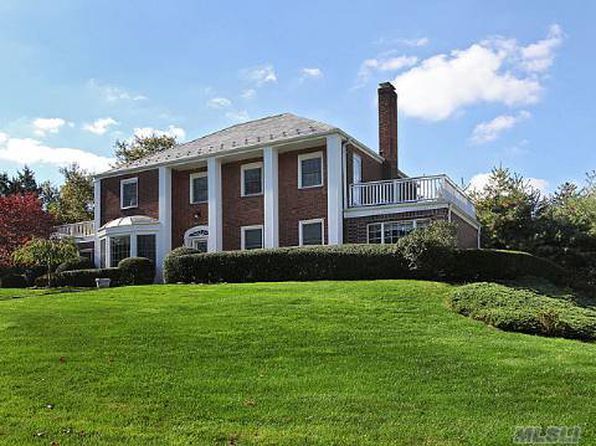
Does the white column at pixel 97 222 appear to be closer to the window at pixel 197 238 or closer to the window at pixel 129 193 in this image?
the window at pixel 129 193

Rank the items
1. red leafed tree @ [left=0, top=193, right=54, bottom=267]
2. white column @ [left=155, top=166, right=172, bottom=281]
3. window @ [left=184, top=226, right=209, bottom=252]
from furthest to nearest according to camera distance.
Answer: red leafed tree @ [left=0, top=193, right=54, bottom=267] → white column @ [left=155, top=166, right=172, bottom=281] → window @ [left=184, top=226, right=209, bottom=252]

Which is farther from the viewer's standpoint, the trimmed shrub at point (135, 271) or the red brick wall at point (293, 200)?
the trimmed shrub at point (135, 271)

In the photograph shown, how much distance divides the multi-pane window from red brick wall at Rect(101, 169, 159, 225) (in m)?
7.69

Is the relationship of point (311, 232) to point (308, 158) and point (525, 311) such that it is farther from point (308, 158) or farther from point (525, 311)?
point (525, 311)

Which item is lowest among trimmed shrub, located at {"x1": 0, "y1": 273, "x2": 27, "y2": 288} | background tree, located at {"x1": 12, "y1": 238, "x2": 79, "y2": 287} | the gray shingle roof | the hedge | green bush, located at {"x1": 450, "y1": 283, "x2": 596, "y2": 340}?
green bush, located at {"x1": 450, "y1": 283, "x2": 596, "y2": 340}

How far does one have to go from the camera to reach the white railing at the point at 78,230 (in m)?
34.7

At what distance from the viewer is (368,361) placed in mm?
10398

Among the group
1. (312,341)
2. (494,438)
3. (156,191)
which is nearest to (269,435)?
(494,438)

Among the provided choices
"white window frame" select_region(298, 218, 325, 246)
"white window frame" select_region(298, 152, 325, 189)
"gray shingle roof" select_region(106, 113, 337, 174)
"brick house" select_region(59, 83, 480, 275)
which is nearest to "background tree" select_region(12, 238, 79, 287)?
"brick house" select_region(59, 83, 480, 275)

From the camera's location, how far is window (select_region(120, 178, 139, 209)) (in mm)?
31734

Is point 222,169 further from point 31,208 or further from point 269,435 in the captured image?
point 269,435

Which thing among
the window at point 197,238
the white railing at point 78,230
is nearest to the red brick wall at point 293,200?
the window at point 197,238

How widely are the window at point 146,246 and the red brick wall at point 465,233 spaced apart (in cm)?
1339

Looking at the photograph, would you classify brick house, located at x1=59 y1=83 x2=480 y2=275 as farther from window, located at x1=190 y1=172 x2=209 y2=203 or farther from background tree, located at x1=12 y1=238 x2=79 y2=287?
background tree, located at x1=12 y1=238 x2=79 y2=287
